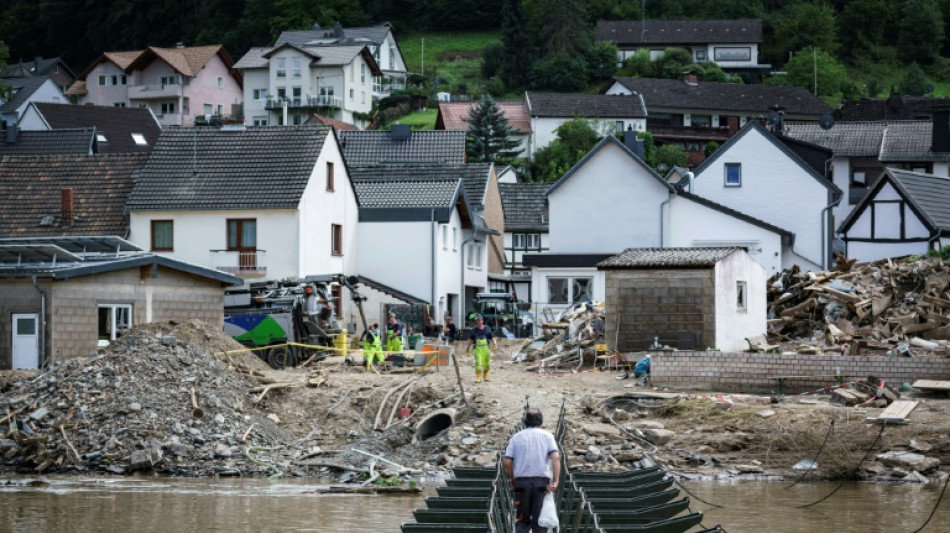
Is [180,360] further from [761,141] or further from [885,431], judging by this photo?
[761,141]

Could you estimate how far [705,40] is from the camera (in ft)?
428

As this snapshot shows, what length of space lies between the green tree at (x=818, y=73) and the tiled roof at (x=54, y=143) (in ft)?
228

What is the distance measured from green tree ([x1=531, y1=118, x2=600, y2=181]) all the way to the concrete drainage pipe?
66935 millimetres

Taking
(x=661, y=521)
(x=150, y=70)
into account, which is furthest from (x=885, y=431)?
(x=150, y=70)

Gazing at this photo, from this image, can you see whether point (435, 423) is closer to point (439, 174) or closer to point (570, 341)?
point (570, 341)

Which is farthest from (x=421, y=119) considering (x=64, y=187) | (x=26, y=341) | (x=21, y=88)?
(x=26, y=341)

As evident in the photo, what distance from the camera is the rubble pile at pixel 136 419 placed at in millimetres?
27953

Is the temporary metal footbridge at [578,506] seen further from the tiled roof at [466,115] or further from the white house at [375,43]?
the white house at [375,43]

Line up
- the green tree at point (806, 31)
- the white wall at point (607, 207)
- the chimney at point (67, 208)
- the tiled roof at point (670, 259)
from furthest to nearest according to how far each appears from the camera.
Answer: the green tree at point (806, 31) < the white wall at point (607, 207) < the chimney at point (67, 208) < the tiled roof at point (670, 259)

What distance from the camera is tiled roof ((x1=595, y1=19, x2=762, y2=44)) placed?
130250mm

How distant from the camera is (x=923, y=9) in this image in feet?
448

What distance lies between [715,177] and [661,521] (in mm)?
39931

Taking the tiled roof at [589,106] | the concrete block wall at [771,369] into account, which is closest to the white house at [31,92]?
the tiled roof at [589,106]

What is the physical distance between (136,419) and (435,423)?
19.8 feet
